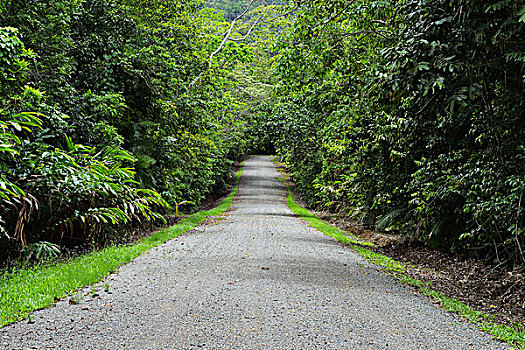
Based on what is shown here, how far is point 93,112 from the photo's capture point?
28.1 ft

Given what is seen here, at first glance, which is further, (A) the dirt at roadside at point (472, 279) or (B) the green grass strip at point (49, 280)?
(A) the dirt at roadside at point (472, 279)

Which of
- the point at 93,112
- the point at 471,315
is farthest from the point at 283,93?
the point at 471,315

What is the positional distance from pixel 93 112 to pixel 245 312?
21.4ft

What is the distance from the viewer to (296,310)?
3977 mm

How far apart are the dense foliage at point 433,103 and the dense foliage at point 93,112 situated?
406 centimetres

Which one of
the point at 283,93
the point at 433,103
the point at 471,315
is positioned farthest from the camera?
the point at 283,93

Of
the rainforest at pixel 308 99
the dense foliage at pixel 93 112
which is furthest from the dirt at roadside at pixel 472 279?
the dense foliage at pixel 93 112

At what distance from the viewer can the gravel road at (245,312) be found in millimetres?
3182

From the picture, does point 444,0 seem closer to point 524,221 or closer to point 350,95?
point 524,221

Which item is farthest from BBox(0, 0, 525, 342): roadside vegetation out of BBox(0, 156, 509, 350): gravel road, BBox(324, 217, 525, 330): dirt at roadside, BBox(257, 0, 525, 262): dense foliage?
BBox(0, 156, 509, 350): gravel road

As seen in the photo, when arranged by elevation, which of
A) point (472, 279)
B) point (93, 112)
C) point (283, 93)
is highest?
point (283, 93)

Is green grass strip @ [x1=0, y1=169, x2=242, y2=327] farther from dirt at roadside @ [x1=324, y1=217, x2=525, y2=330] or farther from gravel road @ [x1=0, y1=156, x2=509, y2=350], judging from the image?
dirt at roadside @ [x1=324, y1=217, x2=525, y2=330]

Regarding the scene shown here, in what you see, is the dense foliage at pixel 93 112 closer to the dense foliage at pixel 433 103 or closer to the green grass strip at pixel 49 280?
the green grass strip at pixel 49 280

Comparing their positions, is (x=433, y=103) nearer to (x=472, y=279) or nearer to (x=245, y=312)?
(x=472, y=279)
